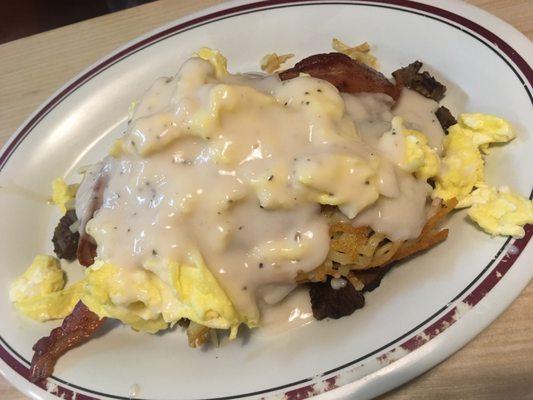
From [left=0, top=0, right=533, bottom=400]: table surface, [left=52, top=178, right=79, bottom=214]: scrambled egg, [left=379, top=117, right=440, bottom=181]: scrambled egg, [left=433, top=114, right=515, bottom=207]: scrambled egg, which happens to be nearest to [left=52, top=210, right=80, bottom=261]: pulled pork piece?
[left=52, top=178, right=79, bottom=214]: scrambled egg

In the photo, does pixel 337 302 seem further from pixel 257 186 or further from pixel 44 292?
pixel 44 292

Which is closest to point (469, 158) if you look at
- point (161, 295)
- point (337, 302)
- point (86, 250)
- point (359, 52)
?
point (337, 302)

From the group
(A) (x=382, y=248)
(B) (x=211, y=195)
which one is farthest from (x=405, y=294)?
(B) (x=211, y=195)

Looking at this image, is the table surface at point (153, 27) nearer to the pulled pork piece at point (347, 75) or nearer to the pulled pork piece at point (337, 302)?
the pulled pork piece at point (337, 302)

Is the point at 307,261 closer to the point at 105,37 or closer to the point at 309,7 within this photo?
the point at 309,7

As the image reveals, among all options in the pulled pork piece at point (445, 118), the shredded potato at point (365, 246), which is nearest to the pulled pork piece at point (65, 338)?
the shredded potato at point (365, 246)

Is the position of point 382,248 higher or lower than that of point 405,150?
lower

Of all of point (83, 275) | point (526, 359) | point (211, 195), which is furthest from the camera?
point (83, 275)

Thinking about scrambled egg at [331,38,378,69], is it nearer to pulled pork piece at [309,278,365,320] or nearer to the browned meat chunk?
pulled pork piece at [309,278,365,320]
